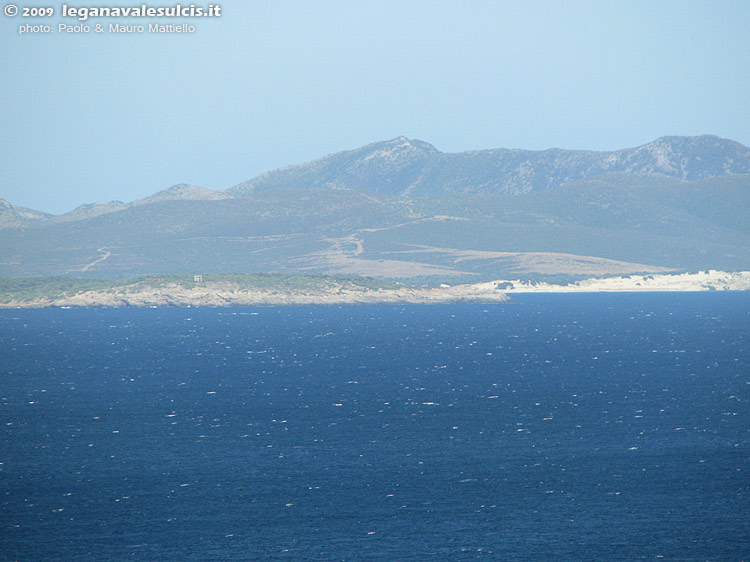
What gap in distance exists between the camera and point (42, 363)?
362 ft

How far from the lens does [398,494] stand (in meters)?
50.7

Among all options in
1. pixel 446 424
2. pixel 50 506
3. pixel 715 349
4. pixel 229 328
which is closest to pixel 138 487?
pixel 50 506

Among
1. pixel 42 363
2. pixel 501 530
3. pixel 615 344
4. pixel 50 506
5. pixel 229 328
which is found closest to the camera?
pixel 501 530

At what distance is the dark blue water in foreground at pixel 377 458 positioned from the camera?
43.9m

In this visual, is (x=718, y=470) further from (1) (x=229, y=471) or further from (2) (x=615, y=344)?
(2) (x=615, y=344)

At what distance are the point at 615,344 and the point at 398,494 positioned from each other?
294ft

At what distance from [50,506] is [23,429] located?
20967mm

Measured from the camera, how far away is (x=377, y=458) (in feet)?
192

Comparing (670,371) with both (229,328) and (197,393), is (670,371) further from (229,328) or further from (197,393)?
(229,328)

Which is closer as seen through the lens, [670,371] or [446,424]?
[446,424]

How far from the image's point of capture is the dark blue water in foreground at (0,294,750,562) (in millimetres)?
43906

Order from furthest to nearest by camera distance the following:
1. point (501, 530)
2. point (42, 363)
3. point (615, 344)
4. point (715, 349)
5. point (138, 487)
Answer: point (615, 344)
point (715, 349)
point (42, 363)
point (138, 487)
point (501, 530)

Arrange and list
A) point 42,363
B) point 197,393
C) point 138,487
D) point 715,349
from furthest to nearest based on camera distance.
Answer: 1. point 715,349
2. point 42,363
3. point 197,393
4. point 138,487

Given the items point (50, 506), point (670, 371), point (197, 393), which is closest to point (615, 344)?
point (670, 371)
